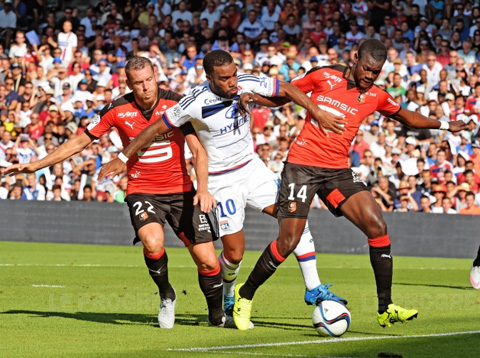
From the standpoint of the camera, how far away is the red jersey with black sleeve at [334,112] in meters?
9.05

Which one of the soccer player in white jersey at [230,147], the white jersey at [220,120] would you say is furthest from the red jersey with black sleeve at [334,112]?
the white jersey at [220,120]

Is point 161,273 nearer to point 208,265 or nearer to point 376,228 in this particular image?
point 208,265

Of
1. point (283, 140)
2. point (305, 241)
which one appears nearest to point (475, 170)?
point (283, 140)

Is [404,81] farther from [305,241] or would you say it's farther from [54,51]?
[305,241]

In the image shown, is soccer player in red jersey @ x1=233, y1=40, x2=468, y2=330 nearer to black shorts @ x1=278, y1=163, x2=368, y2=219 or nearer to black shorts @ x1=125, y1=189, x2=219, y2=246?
black shorts @ x1=278, y1=163, x2=368, y2=219

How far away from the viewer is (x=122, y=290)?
42.2 feet

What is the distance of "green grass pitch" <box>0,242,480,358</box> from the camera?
24.3 ft

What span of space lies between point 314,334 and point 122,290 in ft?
Answer: 15.9

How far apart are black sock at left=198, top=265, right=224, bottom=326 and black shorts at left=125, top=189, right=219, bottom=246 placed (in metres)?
0.36

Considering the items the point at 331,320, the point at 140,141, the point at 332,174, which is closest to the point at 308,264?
the point at 332,174

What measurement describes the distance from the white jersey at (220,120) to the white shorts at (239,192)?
3.8 inches

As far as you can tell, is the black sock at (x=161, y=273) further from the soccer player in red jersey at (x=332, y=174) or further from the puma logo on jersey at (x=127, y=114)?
the puma logo on jersey at (x=127, y=114)

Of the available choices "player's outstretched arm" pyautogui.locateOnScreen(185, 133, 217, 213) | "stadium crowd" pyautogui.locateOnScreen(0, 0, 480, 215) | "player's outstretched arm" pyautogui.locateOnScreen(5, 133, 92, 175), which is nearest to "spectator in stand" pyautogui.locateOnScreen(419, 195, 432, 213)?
"stadium crowd" pyautogui.locateOnScreen(0, 0, 480, 215)

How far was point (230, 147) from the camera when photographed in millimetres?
9102
